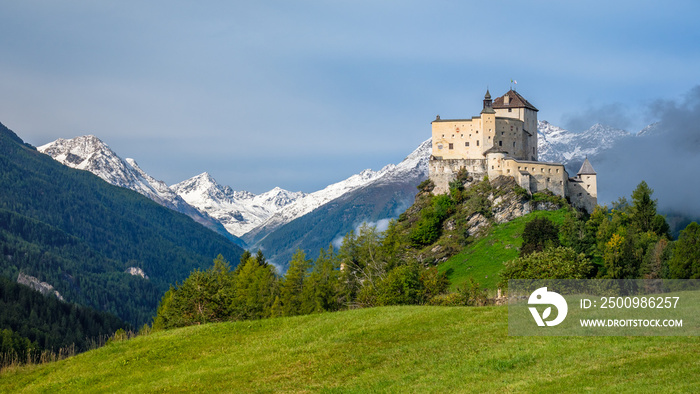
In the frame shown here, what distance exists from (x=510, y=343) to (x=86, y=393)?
2298 cm

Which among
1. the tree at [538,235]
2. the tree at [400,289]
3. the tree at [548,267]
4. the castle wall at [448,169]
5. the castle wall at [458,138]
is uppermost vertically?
the castle wall at [458,138]

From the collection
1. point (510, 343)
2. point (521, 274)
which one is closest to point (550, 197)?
point (521, 274)

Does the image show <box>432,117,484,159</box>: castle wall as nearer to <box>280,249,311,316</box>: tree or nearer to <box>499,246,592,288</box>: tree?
<box>499,246,592,288</box>: tree

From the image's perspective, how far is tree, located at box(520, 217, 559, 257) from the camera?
117 metres

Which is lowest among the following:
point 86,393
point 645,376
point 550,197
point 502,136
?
point 86,393

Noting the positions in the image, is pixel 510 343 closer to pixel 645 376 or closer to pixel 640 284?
pixel 645 376

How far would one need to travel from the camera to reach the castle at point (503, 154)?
5428 inches

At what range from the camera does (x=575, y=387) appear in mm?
30141

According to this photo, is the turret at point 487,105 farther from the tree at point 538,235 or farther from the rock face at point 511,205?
the tree at point 538,235

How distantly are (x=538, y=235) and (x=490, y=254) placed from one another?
11231 mm

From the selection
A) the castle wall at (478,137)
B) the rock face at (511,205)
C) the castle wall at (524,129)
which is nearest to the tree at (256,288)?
the rock face at (511,205)

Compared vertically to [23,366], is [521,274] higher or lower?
higher

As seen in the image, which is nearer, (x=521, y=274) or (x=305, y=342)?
(x=305, y=342)

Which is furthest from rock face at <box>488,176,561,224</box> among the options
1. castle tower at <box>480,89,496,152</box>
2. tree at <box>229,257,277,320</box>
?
tree at <box>229,257,277,320</box>
